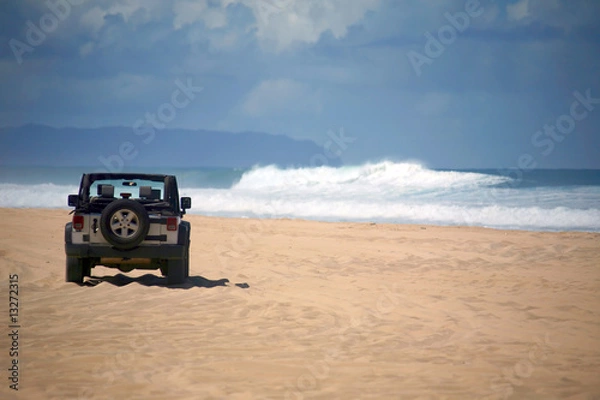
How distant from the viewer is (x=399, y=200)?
3516 cm

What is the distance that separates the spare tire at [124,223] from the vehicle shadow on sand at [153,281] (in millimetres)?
1067

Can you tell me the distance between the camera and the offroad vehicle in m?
8.97

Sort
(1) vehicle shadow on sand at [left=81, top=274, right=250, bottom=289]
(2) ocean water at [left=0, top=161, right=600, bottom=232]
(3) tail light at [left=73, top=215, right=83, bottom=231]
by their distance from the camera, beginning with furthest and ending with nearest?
1. (2) ocean water at [left=0, top=161, right=600, bottom=232]
2. (1) vehicle shadow on sand at [left=81, top=274, right=250, bottom=289]
3. (3) tail light at [left=73, top=215, right=83, bottom=231]

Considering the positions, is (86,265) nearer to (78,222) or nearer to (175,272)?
(78,222)

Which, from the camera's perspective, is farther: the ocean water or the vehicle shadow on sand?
the ocean water

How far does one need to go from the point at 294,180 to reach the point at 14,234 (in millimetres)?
38621

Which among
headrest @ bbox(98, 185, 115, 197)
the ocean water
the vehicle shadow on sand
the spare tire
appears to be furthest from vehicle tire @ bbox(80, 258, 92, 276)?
the ocean water

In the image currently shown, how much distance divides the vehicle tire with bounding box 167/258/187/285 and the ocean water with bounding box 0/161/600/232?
17.7m

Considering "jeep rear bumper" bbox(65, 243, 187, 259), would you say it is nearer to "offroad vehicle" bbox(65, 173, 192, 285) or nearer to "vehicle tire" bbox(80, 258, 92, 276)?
"offroad vehicle" bbox(65, 173, 192, 285)

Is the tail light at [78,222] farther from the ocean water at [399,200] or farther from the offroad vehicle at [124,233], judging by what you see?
the ocean water at [399,200]

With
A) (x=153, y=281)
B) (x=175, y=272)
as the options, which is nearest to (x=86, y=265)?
(x=153, y=281)

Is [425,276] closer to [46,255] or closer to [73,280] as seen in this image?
[73,280]

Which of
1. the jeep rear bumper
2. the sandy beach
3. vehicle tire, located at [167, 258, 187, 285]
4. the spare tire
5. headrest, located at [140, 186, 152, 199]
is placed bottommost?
the sandy beach

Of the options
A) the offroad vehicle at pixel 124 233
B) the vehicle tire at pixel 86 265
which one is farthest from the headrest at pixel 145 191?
the vehicle tire at pixel 86 265
